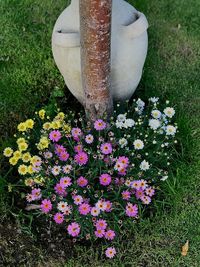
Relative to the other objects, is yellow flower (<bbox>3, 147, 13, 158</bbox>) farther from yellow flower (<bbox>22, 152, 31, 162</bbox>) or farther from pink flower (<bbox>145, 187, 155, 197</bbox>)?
pink flower (<bbox>145, 187, 155, 197</bbox>)

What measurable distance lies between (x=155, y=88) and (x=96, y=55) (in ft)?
3.14

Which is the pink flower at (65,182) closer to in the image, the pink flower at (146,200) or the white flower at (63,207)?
the white flower at (63,207)

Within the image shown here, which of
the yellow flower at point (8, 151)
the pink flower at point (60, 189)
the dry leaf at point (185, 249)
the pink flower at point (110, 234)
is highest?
the yellow flower at point (8, 151)

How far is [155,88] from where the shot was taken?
3508mm

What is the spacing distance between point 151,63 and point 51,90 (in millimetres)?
849

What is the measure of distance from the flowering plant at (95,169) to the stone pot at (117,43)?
0.28 meters

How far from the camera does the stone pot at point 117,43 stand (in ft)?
9.21

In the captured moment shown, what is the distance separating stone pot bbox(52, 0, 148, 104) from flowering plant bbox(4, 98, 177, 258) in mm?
281

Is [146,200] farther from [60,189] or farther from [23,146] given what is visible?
[23,146]

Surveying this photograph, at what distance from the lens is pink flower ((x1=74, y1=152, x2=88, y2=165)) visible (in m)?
2.69

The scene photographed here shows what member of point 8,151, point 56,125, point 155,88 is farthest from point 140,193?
point 155,88

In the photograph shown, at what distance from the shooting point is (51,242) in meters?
2.74

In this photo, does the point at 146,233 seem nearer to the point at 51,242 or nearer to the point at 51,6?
the point at 51,242

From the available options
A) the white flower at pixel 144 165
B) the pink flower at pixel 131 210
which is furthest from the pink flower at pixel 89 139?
the pink flower at pixel 131 210
